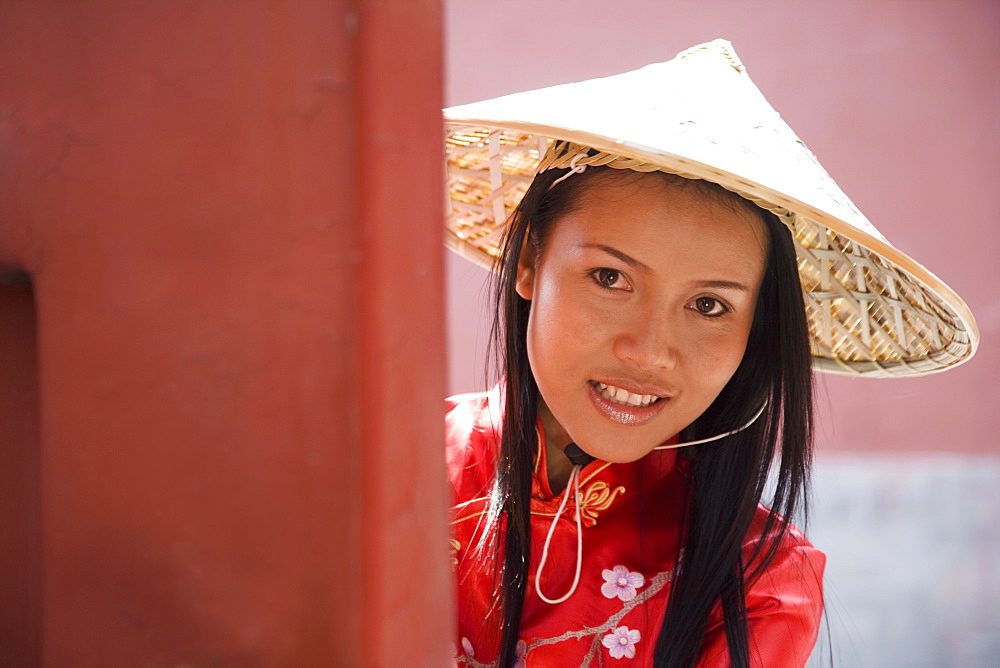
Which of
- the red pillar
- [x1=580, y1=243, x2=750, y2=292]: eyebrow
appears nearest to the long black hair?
[x1=580, y1=243, x2=750, y2=292]: eyebrow

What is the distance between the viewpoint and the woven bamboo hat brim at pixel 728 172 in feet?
2.98

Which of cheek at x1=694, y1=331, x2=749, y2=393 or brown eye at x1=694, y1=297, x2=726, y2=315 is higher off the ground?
brown eye at x1=694, y1=297, x2=726, y2=315

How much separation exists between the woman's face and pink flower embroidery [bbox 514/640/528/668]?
11.5 inches

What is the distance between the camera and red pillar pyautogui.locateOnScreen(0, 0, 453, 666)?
0.38 meters

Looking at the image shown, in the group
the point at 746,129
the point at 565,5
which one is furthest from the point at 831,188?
the point at 565,5

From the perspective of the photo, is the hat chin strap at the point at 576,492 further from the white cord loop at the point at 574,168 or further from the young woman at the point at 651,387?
the white cord loop at the point at 574,168

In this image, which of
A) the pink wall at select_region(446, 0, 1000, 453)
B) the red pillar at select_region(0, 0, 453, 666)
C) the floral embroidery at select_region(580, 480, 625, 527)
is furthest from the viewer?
the pink wall at select_region(446, 0, 1000, 453)

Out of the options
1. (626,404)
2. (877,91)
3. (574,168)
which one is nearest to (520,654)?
(626,404)

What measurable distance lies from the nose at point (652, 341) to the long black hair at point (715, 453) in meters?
0.18

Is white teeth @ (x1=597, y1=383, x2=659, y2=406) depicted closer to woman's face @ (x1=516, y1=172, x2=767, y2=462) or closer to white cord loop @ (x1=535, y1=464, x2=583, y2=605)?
woman's face @ (x1=516, y1=172, x2=767, y2=462)

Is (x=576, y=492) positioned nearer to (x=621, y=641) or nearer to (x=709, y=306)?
(x=621, y=641)

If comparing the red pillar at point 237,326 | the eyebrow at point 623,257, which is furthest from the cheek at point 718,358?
the red pillar at point 237,326

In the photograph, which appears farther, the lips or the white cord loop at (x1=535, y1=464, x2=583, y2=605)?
the white cord loop at (x1=535, y1=464, x2=583, y2=605)

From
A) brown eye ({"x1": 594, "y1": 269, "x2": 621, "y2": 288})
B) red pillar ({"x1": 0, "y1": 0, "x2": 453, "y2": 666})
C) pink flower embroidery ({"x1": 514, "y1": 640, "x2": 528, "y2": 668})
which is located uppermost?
red pillar ({"x1": 0, "y1": 0, "x2": 453, "y2": 666})
